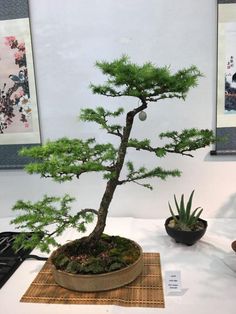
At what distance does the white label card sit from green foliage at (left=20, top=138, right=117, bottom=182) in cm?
44

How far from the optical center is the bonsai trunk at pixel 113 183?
1.06 m

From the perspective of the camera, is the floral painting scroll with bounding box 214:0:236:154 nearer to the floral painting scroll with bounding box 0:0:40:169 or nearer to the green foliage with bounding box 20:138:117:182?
the green foliage with bounding box 20:138:117:182

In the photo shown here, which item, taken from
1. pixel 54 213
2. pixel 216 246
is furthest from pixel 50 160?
pixel 216 246

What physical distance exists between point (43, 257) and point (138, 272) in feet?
A: 1.52

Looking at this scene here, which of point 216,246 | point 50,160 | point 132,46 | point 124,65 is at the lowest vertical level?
point 216,246

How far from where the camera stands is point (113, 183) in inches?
43.6

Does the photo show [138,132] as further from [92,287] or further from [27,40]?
[92,287]

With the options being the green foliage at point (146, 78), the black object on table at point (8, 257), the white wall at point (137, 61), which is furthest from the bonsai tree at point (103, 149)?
the white wall at point (137, 61)

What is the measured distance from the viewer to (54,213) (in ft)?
3.51

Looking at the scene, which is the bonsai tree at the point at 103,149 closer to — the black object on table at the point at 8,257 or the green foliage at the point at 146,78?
the green foliage at the point at 146,78

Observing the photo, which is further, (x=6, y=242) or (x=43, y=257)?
(x=6, y=242)

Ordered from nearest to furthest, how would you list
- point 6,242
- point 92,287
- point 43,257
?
point 92,287
point 43,257
point 6,242

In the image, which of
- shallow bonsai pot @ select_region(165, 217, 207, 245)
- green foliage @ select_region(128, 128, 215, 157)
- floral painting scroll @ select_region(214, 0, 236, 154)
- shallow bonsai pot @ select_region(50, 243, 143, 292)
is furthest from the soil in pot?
floral painting scroll @ select_region(214, 0, 236, 154)

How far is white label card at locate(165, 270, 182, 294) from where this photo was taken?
1043 mm
